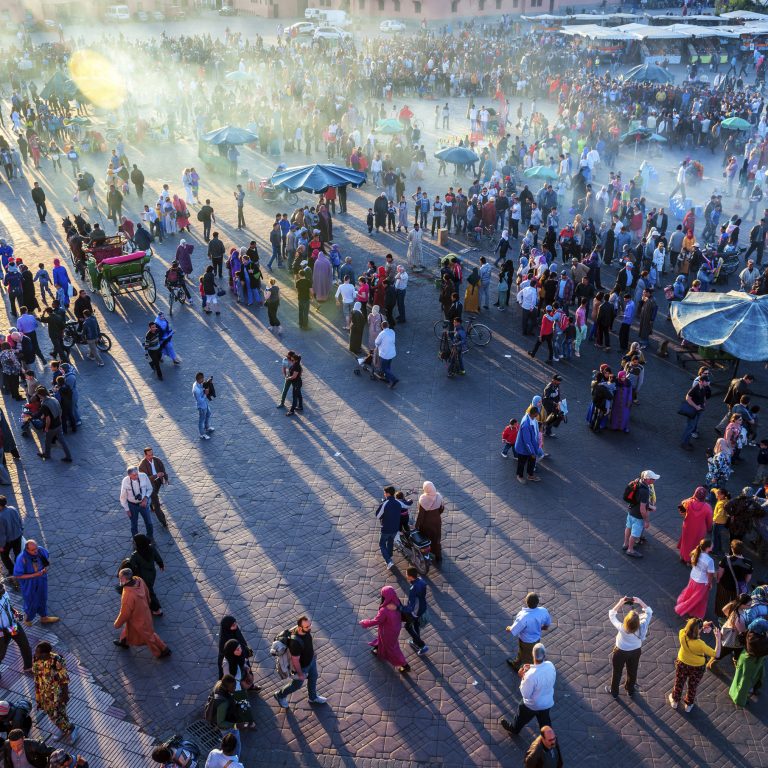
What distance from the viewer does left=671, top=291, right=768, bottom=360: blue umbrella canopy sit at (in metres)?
13.8

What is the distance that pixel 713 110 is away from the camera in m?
32.3

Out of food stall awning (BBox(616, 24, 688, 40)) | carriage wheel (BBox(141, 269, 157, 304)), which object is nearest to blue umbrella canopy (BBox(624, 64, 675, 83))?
food stall awning (BBox(616, 24, 688, 40))

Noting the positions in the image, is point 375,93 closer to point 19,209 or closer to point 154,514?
point 19,209

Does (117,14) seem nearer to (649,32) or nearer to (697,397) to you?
(649,32)

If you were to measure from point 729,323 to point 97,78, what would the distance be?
37.0m

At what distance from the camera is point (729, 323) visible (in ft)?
46.5

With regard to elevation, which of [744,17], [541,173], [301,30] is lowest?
[541,173]

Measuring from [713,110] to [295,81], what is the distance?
61.4ft

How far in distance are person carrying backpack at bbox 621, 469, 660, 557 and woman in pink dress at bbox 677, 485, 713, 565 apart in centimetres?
48

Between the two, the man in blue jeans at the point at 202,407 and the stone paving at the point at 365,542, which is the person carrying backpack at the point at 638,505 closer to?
the stone paving at the point at 365,542

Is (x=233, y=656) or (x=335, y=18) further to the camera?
(x=335, y=18)

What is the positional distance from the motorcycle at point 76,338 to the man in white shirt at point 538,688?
37.9 feet

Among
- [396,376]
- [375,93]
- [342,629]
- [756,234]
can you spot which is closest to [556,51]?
[375,93]

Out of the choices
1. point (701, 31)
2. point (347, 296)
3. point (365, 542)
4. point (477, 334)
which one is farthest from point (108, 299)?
point (701, 31)
